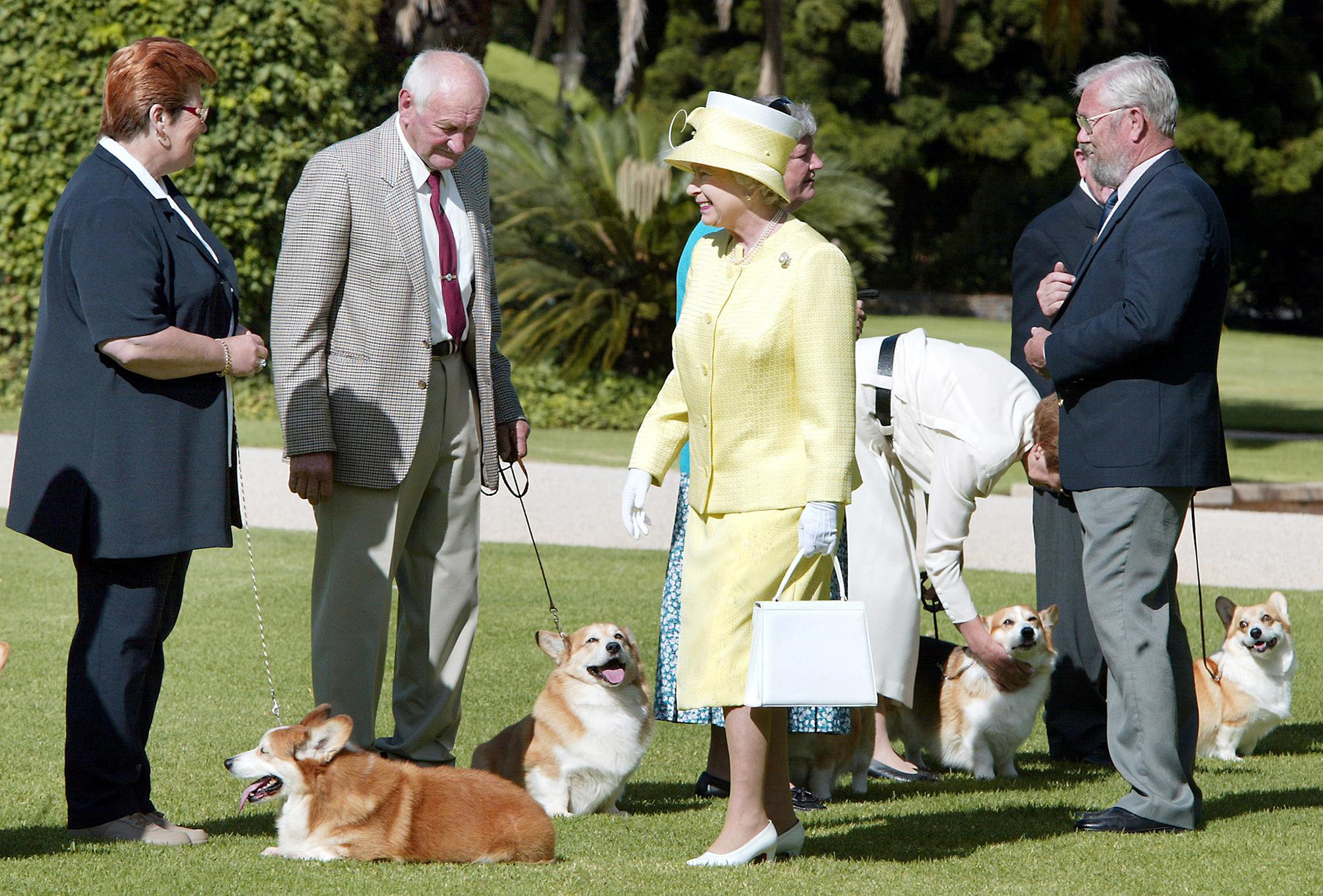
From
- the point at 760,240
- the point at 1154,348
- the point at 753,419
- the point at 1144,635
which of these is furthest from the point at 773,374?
the point at 1144,635

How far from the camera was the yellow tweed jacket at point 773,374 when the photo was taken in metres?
3.57

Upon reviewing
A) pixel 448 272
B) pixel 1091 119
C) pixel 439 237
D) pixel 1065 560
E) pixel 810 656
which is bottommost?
pixel 1065 560

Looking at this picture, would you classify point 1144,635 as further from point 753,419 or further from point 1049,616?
point 1049,616

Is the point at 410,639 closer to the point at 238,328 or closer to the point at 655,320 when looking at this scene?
the point at 238,328

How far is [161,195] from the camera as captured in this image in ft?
12.5

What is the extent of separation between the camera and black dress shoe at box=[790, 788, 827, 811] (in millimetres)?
4750

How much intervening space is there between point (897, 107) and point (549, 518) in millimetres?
21545

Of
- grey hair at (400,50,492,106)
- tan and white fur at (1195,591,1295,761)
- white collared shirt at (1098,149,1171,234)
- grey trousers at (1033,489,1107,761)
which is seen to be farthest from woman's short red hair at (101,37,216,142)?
tan and white fur at (1195,591,1295,761)

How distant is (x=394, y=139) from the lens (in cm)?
441

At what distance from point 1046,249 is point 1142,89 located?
152cm

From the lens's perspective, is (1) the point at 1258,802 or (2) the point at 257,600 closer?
(1) the point at 1258,802

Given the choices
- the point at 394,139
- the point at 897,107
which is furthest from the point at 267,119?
the point at 897,107

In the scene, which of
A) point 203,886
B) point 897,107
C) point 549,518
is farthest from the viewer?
point 897,107

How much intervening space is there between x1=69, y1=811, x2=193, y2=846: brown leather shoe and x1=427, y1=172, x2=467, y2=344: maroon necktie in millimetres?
1606
